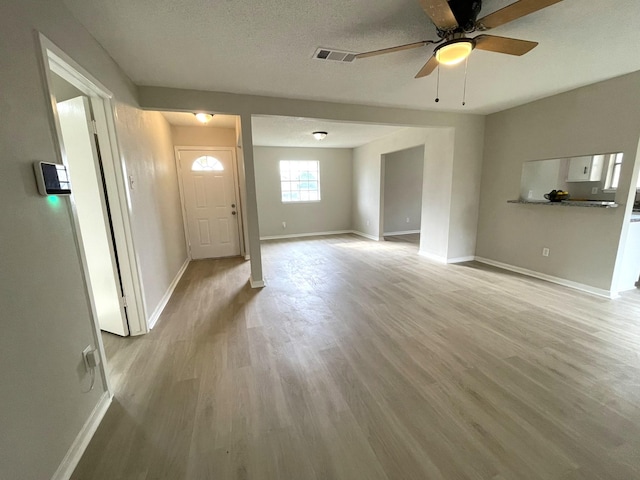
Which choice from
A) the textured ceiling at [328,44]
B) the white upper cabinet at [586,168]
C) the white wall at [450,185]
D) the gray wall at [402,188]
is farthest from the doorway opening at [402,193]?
the textured ceiling at [328,44]

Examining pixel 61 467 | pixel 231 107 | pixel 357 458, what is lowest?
pixel 357 458

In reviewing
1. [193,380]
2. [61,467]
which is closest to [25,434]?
[61,467]

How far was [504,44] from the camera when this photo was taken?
180cm

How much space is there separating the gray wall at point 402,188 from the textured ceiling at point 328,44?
3901 mm

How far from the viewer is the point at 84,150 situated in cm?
211

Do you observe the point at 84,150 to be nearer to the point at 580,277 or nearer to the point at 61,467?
the point at 61,467

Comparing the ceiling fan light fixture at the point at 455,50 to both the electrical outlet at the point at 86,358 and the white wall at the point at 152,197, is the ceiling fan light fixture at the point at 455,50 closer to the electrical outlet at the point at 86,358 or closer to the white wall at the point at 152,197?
the white wall at the point at 152,197

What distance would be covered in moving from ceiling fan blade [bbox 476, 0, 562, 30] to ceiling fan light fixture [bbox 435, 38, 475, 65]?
11 cm

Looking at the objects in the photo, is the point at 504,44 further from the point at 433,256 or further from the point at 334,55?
the point at 433,256

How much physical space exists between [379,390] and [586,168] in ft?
14.1

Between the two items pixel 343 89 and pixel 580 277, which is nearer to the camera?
pixel 343 89

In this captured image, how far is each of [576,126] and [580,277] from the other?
1886 millimetres

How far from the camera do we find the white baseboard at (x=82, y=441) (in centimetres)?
120

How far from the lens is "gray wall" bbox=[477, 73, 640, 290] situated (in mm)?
Result: 2855
